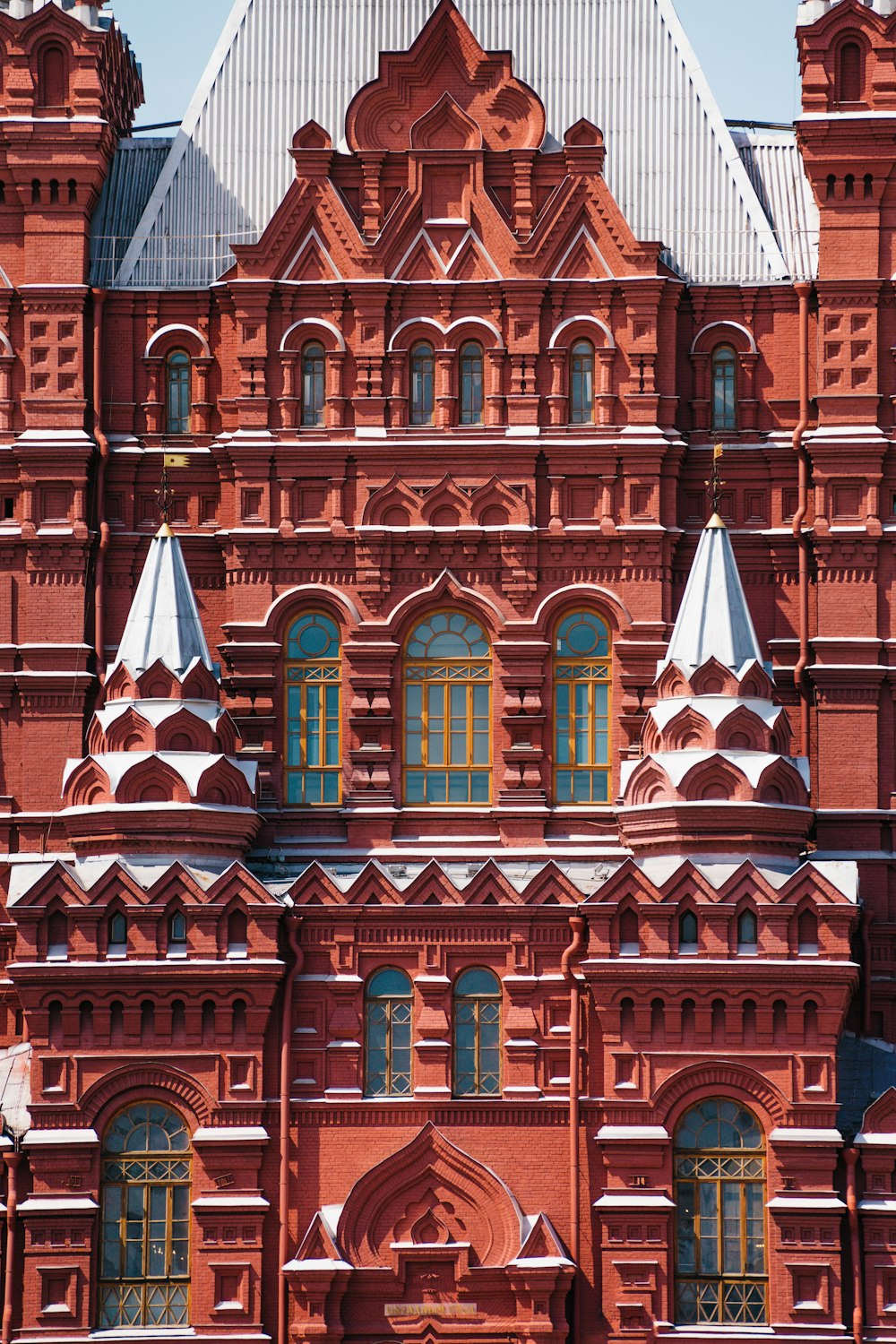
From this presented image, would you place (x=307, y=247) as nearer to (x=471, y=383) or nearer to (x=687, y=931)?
(x=471, y=383)

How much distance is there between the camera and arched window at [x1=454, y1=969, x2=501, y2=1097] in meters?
38.5

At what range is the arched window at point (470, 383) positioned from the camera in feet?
137

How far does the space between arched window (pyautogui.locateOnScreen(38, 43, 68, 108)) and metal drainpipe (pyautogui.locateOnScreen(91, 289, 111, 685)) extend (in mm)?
2758

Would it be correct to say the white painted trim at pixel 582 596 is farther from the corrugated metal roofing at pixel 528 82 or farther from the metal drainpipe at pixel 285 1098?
the metal drainpipe at pixel 285 1098

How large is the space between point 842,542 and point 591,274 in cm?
484

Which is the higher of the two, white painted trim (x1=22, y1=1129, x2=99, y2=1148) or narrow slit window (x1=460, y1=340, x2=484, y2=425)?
narrow slit window (x1=460, y1=340, x2=484, y2=425)

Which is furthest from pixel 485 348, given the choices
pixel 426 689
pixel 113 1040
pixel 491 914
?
pixel 113 1040

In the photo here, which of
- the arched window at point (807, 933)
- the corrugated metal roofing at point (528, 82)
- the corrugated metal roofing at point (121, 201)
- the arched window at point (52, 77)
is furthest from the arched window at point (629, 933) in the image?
the arched window at point (52, 77)

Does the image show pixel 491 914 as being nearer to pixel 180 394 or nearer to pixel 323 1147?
pixel 323 1147

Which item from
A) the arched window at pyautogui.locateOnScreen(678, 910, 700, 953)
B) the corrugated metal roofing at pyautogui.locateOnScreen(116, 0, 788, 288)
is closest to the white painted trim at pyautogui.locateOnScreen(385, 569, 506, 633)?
the arched window at pyautogui.locateOnScreen(678, 910, 700, 953)

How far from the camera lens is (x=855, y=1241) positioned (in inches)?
1478

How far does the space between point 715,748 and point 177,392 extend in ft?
29.8

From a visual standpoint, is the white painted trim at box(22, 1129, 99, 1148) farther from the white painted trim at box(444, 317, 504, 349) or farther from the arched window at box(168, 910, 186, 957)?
the white painted trim at box(444, 317, 504, 349)

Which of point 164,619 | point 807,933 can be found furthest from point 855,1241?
point 164,619
